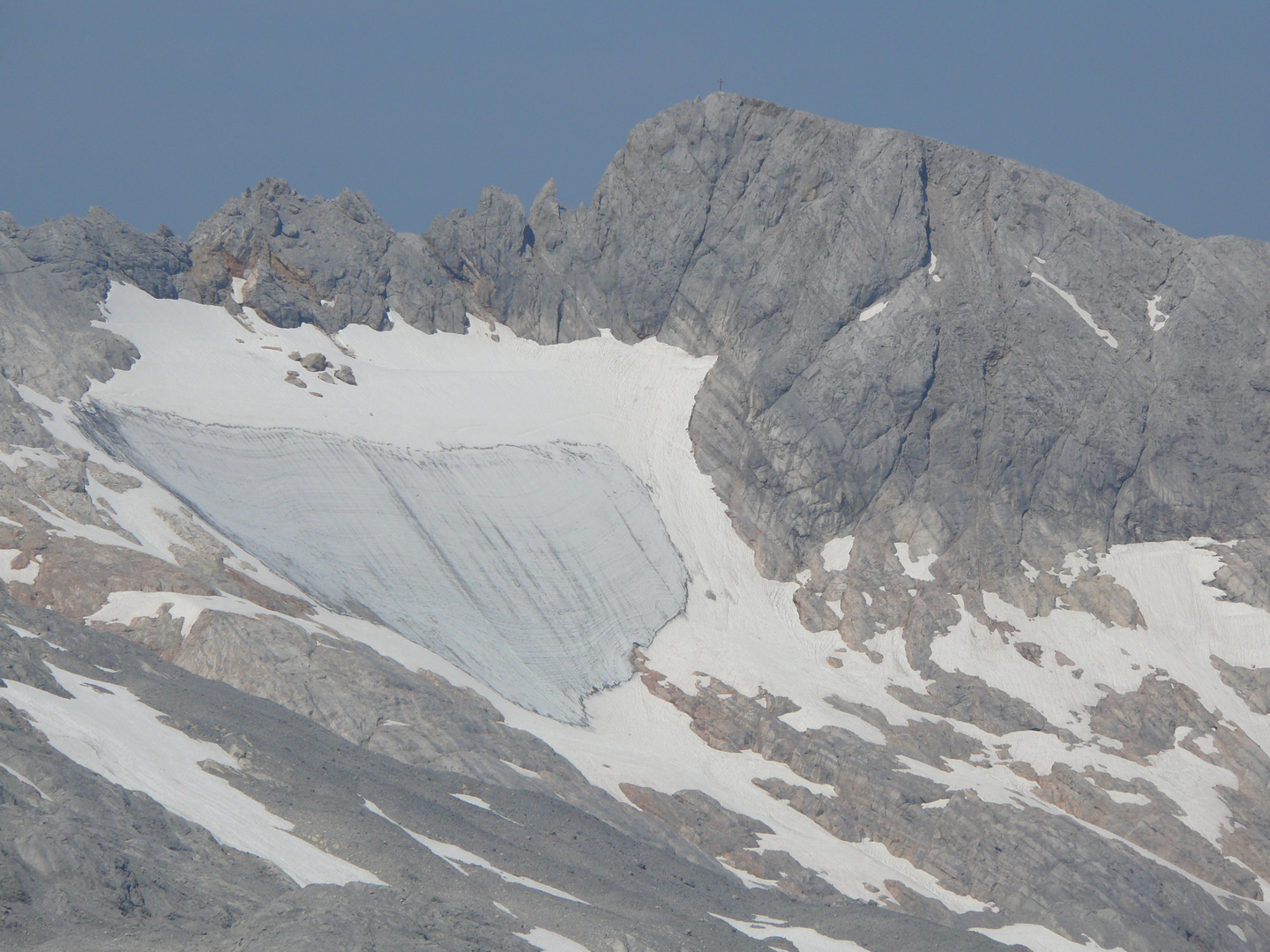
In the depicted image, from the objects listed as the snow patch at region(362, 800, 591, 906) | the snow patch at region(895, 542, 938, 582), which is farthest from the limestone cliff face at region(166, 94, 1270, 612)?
the snow patch at region(362, 800, 591, 906)

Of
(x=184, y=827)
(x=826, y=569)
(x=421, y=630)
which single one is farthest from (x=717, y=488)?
(x=184, y=827)

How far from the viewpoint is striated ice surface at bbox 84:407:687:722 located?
197 feet

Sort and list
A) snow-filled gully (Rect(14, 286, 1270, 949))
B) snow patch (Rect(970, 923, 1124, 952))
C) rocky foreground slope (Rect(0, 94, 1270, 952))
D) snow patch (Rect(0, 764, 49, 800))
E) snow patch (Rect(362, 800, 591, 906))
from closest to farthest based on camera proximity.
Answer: snow patch (Rect(0, 764, 49, 800)) < snow patch (Rect(362, 800, 591, 906)) < rocky foreground slope (Rect(0, 94, 1270, 952)) < snow patch (Rect(970, 923, 1124, 952)) < snow-filled gully (Rect(14, 286, 1270, 949))

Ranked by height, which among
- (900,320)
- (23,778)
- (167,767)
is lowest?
(23,778)

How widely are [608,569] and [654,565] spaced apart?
11.7 ft

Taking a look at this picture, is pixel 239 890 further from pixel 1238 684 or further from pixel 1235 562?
pixel 1235 562

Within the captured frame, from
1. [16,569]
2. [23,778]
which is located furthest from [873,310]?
[23,778]

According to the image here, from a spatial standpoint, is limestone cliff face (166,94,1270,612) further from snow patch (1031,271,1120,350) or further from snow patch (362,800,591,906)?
snow patch (362,800,591,906)

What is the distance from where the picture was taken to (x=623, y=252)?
9419 centimetres

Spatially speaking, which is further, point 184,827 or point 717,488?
point 717,488

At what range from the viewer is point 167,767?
3288cm

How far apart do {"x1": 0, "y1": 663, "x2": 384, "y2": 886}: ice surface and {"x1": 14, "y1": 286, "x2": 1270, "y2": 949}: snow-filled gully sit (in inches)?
536

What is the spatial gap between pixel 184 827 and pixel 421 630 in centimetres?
3051

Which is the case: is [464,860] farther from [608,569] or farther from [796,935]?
[608,569]
